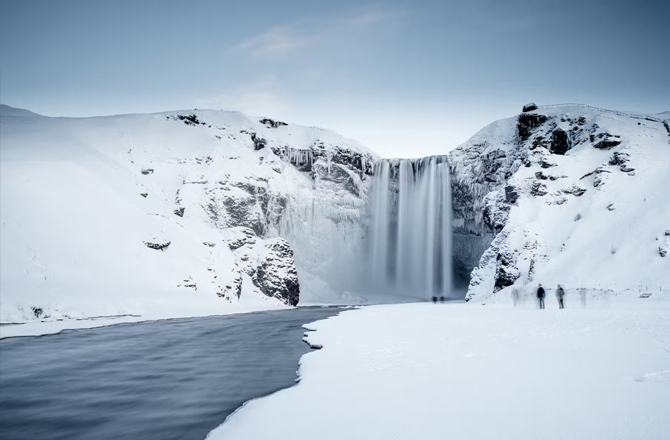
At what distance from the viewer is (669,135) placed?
57.8 m

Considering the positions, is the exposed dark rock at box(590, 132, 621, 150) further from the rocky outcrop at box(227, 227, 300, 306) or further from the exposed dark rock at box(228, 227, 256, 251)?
the exposed dark rock at box(228, 227, 256, 251)

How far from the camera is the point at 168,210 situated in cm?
5359

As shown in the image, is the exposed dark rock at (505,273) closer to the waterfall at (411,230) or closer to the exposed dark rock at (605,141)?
the exposed dark rock at (605,141)

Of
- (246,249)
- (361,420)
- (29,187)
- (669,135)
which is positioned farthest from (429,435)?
(669,135)

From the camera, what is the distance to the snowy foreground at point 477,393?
5.82 m

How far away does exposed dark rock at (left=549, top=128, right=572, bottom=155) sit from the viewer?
65688mm

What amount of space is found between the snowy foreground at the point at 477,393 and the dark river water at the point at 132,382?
0.93 m

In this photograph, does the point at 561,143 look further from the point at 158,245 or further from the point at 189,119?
the point at 189,119

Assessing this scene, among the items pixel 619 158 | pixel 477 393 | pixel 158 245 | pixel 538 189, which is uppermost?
pixel 619 158

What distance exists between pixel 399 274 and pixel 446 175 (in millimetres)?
18771

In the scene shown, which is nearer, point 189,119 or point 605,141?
point 605,141

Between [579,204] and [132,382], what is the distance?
53.3 metres

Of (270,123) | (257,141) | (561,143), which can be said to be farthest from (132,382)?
(270,123)

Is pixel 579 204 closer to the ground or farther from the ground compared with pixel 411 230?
farther from the ground
